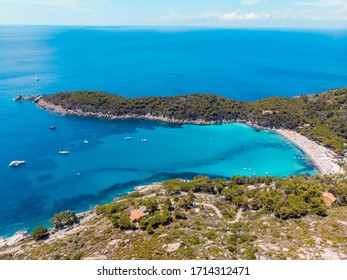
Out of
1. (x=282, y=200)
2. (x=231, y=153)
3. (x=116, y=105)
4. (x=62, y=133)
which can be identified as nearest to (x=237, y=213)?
(x=282, y=200)

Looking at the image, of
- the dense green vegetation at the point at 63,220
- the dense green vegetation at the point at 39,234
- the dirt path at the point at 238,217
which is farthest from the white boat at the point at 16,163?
the dirt path at the point at 238,217

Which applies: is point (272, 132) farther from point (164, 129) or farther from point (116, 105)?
point (116, 105)

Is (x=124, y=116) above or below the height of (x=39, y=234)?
above

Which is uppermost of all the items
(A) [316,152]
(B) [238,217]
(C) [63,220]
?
(B) [238,217]

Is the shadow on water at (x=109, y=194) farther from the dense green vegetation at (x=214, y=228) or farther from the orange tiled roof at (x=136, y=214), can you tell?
the orange tiled roof at (x=136, y=214)

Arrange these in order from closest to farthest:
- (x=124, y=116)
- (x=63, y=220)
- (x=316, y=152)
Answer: (x=63, y=220) < (x=316, y=152) < (x=124, y=116)

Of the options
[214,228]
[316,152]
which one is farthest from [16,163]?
[316,152]

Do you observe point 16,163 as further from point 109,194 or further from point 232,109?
point 232,109
